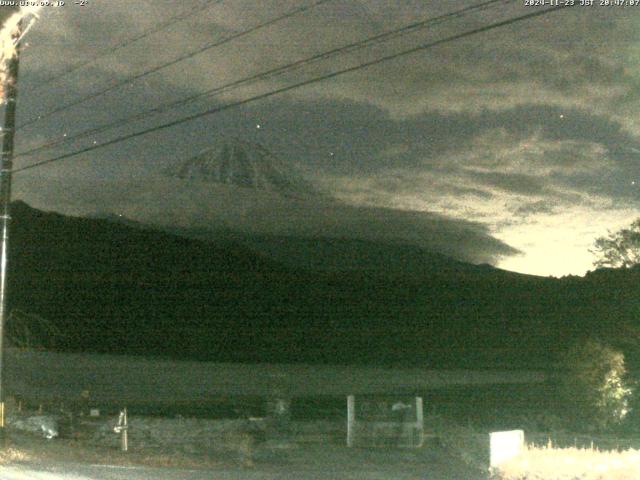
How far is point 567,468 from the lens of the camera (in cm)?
1323

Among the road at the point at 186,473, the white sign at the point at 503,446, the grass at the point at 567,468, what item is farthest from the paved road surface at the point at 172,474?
the grass at the point at 567,468

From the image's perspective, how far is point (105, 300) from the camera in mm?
87312

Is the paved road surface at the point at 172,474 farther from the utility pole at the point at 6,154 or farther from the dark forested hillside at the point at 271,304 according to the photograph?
the dark forested hillside at the point at 271,304

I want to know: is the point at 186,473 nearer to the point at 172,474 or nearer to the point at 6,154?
the point at 172,474

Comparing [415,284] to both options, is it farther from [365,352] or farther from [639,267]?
[639,267]

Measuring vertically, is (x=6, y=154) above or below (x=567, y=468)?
above

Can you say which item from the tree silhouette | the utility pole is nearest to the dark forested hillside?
the tree silhouette

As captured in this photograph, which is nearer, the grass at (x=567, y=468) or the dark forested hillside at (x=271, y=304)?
the grass at (x=567, y=468)

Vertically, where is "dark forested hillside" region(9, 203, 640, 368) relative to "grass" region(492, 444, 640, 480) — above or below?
above

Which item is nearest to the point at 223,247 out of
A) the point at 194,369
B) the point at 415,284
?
the point at 415,284

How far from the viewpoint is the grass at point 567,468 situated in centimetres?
1258

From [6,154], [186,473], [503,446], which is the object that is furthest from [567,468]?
[6,154]

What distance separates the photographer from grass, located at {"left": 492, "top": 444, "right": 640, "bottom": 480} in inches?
495

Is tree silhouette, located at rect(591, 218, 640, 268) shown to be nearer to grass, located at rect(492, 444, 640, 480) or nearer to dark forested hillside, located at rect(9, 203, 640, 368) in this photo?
dark forested hillside, located at rect(9, 203, 640, 368)
